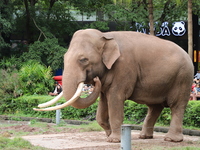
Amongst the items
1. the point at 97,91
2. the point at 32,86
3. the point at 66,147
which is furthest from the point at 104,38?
the point at 32,86

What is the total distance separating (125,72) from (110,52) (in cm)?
56

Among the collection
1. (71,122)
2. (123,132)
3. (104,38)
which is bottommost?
(71,122)

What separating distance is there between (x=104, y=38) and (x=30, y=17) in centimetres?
1781

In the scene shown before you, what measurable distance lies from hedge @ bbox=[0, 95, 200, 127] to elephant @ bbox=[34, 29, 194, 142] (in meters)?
2.67

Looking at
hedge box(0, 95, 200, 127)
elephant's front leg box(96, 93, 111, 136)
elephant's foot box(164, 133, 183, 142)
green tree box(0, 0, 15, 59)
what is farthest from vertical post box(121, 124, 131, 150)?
green tree box(0, 0, 15, 59)

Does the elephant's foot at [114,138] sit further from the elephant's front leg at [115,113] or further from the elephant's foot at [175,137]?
the elephant's foot at [175,137]

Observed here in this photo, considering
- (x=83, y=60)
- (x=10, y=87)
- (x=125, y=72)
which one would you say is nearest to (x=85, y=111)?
(x=10, y=87)

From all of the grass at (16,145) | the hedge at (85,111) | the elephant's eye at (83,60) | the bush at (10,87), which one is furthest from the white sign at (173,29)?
the grass at (16,145)

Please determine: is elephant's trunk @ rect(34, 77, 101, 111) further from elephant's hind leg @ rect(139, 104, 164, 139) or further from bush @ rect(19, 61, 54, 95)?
bush @ rect(19, 61, 54, 95)

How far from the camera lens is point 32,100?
689 inches

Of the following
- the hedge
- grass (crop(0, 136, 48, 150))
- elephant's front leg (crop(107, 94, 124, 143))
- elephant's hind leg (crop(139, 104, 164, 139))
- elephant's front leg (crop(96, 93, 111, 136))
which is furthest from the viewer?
the hedge

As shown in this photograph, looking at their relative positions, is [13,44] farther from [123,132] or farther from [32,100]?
[123,132]

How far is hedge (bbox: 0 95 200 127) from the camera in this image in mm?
12977

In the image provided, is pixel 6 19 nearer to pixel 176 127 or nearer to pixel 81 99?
pixel 81 99
